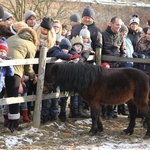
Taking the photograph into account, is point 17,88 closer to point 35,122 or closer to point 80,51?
point 35,122

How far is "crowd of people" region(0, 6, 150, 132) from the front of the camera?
674cm

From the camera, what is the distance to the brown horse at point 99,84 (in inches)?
266

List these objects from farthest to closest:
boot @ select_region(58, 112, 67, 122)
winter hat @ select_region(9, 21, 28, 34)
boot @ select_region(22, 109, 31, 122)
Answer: boot @ select_region(58, 112, 67, 122) → boot @ select_region(22, 109, 31, 122) → winter hat @ select_region(9, 21, 28, 34)

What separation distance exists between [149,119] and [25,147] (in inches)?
94.4

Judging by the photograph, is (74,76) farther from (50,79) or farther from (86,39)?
(86,39)

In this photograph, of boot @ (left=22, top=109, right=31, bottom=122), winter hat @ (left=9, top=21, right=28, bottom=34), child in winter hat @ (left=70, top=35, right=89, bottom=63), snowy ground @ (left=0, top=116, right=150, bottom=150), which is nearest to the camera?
snowy ground @ (left=0, top=116, right=150, bottom=150)

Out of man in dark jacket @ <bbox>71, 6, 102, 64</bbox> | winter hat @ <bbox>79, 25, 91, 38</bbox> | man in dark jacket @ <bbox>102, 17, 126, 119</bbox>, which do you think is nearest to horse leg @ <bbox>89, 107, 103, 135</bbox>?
man in dark jacket @ <bbox>102, 17, 126, 119</bbox>

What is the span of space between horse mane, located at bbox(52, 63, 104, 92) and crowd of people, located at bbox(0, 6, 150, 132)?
1.44ft

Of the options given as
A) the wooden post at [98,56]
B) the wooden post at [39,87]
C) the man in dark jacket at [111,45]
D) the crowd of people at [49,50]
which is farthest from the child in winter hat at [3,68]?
the man in dark jacket at [111,45]

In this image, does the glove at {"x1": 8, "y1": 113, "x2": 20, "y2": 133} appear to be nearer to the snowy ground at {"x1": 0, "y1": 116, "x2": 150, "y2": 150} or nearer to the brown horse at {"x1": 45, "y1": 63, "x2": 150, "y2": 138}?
the snowy ground at {"x1": 0, "y1": 116, "x2": 150, "y2": 150}

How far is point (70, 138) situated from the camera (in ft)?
22.4

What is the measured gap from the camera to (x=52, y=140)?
6645 millimetres

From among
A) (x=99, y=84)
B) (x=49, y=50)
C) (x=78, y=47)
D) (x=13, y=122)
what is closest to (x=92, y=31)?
(x=78, y=47)

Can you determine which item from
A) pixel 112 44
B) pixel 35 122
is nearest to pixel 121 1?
pixel 112 44
